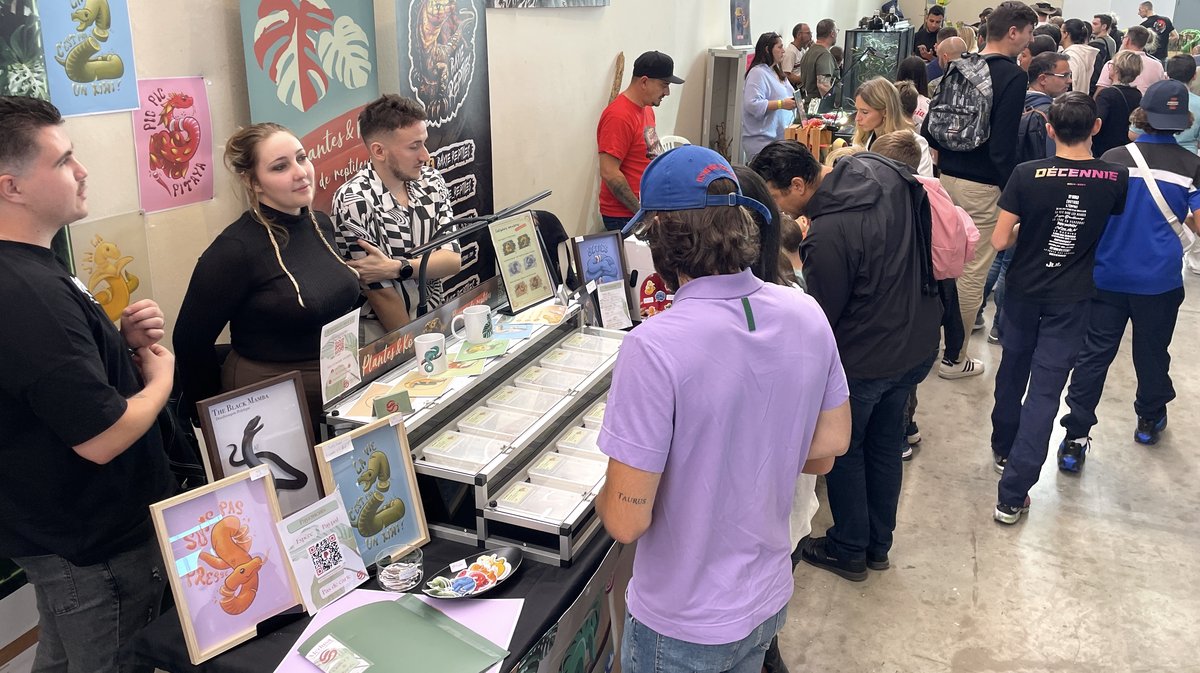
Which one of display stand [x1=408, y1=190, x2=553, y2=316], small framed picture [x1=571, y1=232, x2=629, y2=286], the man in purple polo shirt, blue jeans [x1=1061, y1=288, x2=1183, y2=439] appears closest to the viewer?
the man in purple polo shirt

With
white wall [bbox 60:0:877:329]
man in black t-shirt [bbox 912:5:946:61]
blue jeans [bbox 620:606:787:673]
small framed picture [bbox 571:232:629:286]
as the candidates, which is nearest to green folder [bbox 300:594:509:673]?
blue jeans [bbox 620:606:787:673]

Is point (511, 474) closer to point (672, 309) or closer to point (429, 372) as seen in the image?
point (429, 372)

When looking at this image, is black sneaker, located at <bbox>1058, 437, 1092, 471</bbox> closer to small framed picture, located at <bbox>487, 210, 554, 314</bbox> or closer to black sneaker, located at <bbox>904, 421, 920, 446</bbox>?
black sneaker, located at <bbox>904, 421, 920, 446</bbox>

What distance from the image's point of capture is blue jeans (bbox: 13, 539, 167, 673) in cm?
172

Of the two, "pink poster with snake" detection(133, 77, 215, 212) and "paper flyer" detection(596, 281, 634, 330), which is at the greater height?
"pink poster with snake" detection(133, 77, 215, 212)

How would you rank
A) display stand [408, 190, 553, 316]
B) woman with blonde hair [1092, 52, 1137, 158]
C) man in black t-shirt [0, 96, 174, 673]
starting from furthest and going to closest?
woman with blonde hair [1092, 52, 1137, 158] → display stand [408, 190, 553, 316] → man in black t-shirt [0, 96, 174, 673]

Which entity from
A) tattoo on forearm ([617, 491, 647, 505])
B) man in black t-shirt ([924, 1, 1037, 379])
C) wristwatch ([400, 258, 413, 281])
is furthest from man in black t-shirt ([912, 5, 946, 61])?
tattoo on forearm ([617, 491, 647, 505])

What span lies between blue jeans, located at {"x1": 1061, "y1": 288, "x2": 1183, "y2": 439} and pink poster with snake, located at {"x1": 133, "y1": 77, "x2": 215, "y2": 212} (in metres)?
3.46

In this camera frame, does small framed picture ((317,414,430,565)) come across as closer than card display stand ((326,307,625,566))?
Yes

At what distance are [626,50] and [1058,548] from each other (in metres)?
3.94

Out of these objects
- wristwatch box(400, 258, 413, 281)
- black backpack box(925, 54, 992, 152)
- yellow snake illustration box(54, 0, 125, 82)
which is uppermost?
yellow snake illustration box(54, 0, 125, 82)

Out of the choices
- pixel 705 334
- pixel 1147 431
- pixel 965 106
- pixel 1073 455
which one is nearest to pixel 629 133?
pixel 965 106

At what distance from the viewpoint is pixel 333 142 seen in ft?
9.78

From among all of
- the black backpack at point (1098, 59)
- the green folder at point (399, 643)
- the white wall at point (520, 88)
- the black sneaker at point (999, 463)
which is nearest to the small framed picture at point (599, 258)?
the white wall at point (520, 88)
